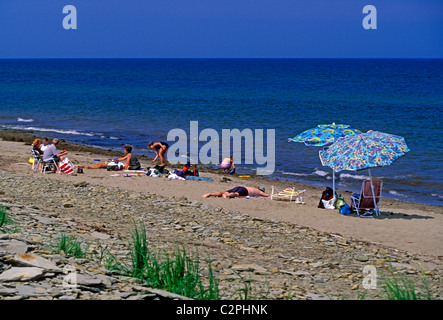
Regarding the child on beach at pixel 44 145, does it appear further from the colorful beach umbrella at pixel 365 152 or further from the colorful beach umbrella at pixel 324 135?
the colorful beach umbrella at pixel 365 152

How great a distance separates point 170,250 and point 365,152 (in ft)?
19.4

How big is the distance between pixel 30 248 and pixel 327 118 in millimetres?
34690

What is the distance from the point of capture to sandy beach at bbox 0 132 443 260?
35.4 ft

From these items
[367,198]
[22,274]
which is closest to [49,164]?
[367,198]

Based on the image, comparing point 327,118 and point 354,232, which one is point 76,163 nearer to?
point 354,232

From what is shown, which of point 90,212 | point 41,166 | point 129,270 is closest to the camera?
point 129,270

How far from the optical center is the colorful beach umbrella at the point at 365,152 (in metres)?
12.0

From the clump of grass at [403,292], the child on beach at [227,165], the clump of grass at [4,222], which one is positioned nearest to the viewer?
the clump of grass at [403,292]

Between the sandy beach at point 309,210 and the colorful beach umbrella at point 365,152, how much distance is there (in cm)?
119

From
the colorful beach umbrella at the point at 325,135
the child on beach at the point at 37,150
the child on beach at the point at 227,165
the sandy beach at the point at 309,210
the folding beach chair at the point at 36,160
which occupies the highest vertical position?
the colorful beach umbrella at the point at 325,135

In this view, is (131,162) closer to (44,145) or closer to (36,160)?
(44,145)

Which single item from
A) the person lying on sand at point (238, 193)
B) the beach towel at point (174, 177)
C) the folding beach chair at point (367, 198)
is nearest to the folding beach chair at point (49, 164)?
the beach towel at point (174, 177)

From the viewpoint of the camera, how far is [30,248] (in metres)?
6.45
